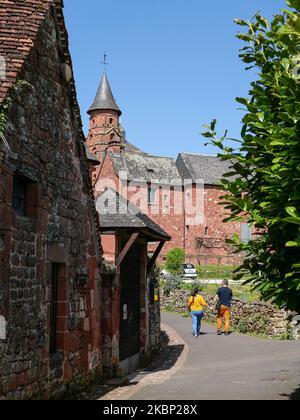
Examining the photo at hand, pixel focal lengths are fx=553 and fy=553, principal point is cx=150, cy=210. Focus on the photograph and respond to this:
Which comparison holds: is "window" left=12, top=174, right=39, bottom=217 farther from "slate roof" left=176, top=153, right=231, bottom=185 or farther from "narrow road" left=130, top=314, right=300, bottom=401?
"slate roof" left=176, top=153, right=231, bottom=185

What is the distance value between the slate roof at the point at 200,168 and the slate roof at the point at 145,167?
1.14m

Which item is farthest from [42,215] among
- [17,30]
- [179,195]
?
[179,195]

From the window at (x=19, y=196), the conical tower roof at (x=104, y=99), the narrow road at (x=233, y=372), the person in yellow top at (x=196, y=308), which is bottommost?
the narrow road at (x=233, y=372)

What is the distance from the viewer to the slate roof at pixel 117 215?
39.4ft

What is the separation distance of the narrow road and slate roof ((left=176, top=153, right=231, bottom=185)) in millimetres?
43350

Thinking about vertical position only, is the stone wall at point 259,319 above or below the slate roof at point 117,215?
below

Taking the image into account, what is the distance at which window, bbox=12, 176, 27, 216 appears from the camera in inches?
302

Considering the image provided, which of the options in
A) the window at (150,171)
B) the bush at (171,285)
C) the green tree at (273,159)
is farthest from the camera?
the window at (150,171)

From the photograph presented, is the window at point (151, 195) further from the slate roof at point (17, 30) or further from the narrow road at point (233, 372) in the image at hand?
the slate roof at point (17, 30)

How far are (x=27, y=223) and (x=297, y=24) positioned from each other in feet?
14.6

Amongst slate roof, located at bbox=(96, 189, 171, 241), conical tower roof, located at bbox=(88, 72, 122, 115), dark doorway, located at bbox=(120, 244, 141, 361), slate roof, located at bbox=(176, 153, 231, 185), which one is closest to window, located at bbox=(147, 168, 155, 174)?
slate roof, located at bbox=(176, 153, 231, 185)

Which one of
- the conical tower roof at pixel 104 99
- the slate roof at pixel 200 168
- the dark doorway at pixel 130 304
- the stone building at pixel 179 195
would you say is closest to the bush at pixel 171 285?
the dark doorway at pixel 130 304

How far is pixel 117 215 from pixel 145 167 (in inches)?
1932

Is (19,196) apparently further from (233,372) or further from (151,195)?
(151,195)
